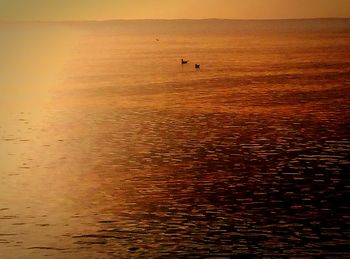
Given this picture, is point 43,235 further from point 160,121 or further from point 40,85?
point 40,85

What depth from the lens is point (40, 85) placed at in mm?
117750

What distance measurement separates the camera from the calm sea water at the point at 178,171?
3616cm

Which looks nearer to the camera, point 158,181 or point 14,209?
point 14,209

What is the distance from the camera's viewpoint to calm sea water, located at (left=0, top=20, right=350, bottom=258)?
36156 mm

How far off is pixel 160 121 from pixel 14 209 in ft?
103

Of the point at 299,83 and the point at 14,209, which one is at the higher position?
the point at 299,83

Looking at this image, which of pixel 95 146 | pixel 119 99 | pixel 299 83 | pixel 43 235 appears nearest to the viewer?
pixel 43 235

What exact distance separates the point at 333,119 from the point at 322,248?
3683cm

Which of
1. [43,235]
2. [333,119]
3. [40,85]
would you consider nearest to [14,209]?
[43,235]

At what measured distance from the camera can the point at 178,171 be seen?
5041 centimetres

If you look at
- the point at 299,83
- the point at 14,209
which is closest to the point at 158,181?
the point at 14,209

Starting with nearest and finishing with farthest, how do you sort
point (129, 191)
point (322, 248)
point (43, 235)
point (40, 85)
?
point (322, 248), point (43, 235), point (129, 191), point (40, 85)

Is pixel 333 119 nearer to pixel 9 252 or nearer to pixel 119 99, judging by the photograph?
pixel 119 99

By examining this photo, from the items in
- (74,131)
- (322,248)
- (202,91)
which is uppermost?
(202,91)
